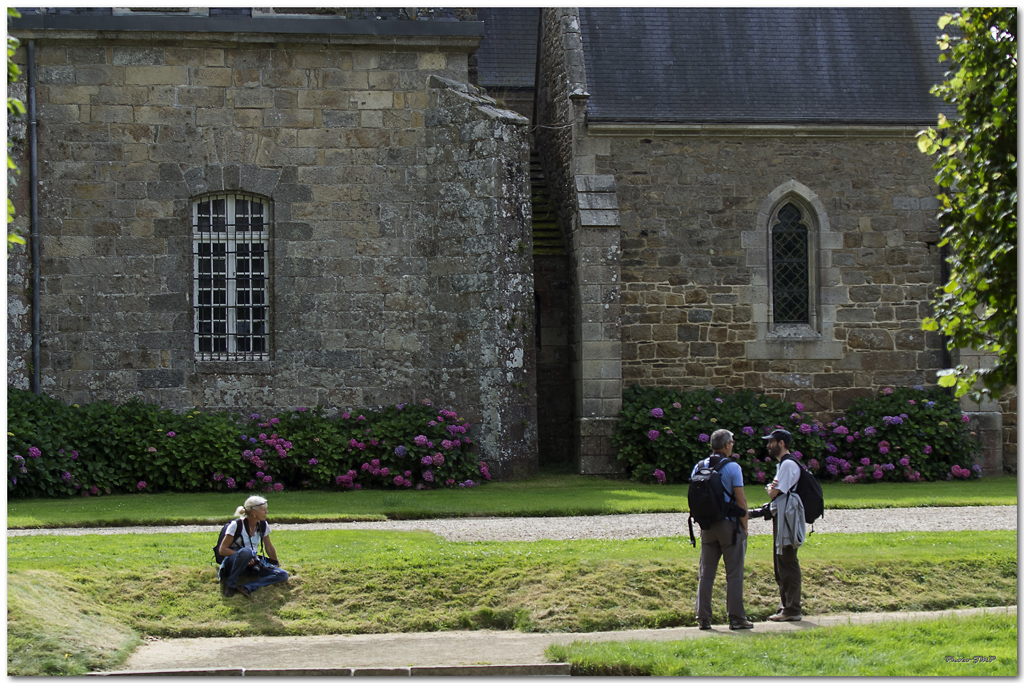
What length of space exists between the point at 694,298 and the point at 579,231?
7.15ft

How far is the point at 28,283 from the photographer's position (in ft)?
48.8

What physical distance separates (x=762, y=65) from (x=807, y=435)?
19.3ft

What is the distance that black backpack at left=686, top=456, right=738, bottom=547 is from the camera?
8195mm

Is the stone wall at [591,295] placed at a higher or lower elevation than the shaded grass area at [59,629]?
higher

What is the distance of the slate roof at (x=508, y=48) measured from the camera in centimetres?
2325

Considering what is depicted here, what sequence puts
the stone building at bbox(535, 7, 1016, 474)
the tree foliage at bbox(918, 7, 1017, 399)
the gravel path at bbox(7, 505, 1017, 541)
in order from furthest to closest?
the stone building at bbox(535, 7, 1016, 474), the gravel path at bbox(7, 505, 1017, 541), the tree foliage at bbox(918, 7, 1017, 399)

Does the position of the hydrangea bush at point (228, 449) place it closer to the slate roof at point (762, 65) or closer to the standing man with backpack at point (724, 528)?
the slate roof at point (762, 65)

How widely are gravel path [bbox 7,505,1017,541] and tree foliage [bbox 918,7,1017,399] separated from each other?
4405 mm

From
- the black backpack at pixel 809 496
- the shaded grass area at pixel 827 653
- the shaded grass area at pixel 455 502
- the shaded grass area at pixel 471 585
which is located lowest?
the shaded grass area at pixel 827 653

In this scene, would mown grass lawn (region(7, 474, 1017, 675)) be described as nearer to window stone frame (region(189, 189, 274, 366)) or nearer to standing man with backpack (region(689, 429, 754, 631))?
standing man with backpack (region(689, 429, 754, 631))

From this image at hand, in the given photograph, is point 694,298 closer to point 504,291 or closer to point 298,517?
point 504,291

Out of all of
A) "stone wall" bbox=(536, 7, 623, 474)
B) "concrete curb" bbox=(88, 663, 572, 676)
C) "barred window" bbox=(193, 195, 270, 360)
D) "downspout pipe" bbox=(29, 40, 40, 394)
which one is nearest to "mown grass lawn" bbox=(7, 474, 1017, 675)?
"concrete curb" bbox=(88, 663, 572, 676)

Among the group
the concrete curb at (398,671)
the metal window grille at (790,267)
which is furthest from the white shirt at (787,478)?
the metal window grille at (790,267)

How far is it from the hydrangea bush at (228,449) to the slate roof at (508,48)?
1051 cm
